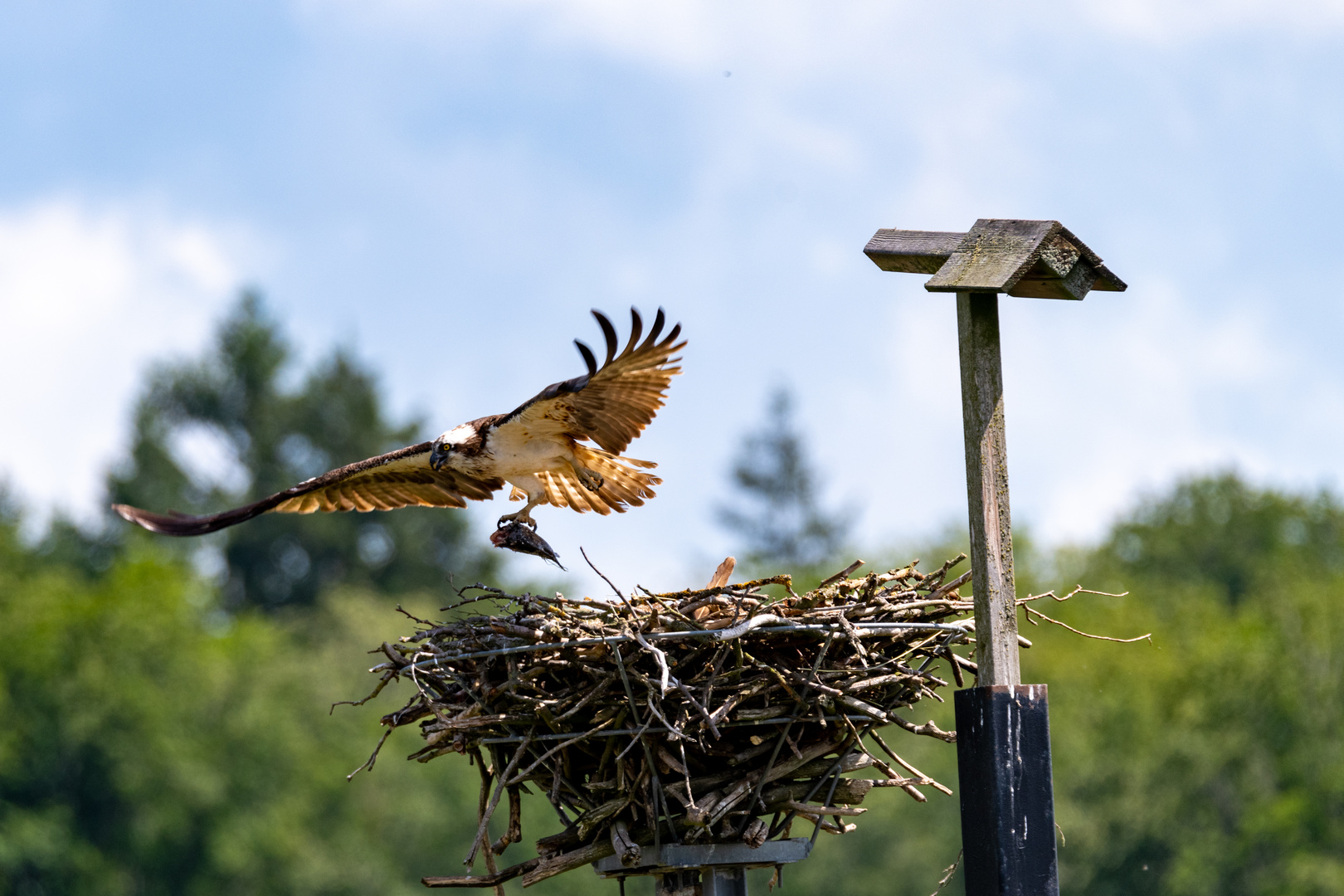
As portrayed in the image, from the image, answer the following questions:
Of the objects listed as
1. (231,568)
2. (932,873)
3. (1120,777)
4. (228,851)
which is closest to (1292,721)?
(1120,777)

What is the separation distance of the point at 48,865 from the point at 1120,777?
21903 millimetres

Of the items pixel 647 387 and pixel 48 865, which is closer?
pixel 647 387

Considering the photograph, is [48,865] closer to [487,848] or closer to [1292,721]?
[1292,721]

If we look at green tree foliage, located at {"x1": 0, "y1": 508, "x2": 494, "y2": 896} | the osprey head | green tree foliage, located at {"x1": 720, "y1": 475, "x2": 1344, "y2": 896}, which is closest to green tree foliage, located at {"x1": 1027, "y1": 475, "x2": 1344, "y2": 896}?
green tree foliage, located at {"x1": 720, "y1": 475, "x2": 1344, "y2": 896}

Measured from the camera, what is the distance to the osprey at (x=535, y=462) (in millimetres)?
7180

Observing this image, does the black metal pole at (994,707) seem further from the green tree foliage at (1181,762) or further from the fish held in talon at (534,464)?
the green tree foliage at (1181,762)

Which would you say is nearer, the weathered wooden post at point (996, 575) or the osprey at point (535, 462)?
the weathered wooden post at point (996, 575)

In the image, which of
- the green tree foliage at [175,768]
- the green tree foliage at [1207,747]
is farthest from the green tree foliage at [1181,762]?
the green tree foliage at [175,768]

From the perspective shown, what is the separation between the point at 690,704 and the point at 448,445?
2833mm

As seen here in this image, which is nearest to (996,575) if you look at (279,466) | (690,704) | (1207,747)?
(690,704)

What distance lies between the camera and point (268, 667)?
42.1 metres

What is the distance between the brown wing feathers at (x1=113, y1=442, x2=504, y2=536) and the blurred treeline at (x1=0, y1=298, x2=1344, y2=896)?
71.3 ft

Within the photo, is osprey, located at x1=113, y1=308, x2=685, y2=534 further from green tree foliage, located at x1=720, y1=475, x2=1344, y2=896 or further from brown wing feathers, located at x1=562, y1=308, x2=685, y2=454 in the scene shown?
green tree foliage, located at x1=720, y1=475, x2=1344, y2=896

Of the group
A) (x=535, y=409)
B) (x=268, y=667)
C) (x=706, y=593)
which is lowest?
(x=706, y=593)
